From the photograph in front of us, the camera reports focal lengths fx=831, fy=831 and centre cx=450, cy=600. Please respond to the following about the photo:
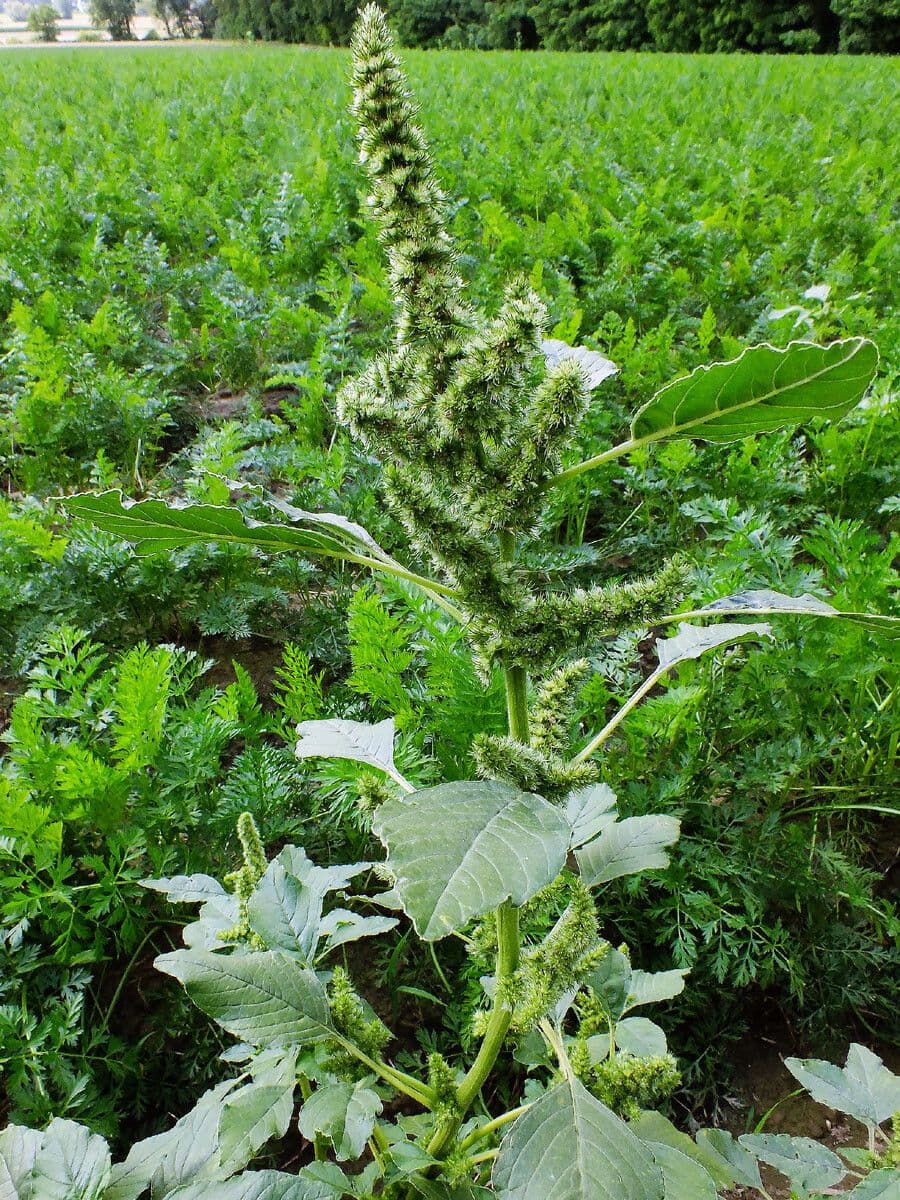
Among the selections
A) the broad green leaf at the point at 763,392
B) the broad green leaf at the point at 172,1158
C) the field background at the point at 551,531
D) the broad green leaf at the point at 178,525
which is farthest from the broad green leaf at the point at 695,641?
the broad green leaf at the point at 172,1158

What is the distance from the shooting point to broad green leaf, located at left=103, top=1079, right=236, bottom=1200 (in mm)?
1137

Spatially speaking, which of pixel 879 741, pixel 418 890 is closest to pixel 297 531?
pixel 418 890

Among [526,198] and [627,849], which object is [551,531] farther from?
[526,198]

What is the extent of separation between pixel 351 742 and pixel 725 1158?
2.67 ft

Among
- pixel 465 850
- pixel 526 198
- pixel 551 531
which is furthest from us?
pixel 526 198

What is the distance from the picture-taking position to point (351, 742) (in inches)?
51.1

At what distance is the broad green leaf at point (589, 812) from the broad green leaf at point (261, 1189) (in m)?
0.53

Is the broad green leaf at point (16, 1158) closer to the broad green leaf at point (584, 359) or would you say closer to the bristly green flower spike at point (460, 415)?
the bristly green flower spike at point (460, 415)

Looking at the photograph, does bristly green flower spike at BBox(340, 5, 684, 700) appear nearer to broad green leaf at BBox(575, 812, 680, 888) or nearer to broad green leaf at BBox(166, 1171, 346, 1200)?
broad green leaf at BBox(575, 812, 680, 888)

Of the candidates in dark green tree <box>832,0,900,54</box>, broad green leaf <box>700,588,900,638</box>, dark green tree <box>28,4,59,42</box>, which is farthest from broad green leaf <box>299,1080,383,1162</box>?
dark green tree <box>28,4,59,42</box>

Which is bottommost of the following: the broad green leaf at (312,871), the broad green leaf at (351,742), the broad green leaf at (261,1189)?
the broad green leaf at (261,1189)

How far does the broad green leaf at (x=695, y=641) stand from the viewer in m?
1.19

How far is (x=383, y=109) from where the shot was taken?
87 centimetres

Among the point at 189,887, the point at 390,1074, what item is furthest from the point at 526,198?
the point at 390,1074
